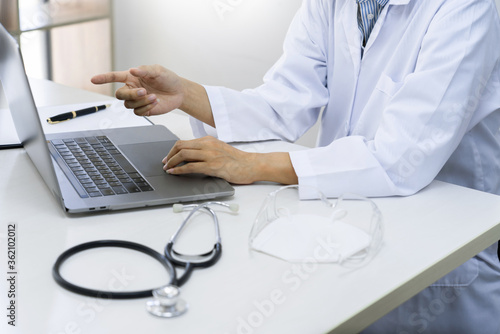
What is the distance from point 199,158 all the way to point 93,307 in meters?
0.42

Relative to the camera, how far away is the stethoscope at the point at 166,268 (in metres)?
0.62

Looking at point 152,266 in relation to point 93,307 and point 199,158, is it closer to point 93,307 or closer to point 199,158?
point 93,307

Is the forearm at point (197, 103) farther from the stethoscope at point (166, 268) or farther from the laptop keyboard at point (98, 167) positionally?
the stethoscope at point (166, 268)

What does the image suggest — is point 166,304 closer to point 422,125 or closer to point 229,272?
point 229,272

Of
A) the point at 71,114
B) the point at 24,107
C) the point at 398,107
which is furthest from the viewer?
the point at 71,114

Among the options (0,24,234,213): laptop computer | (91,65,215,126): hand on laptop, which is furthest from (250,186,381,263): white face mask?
(91,65,215,126): hand on laptop

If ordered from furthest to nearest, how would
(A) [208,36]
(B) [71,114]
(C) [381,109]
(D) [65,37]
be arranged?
(D) [65,37]
(A) [208,36]
(B) [71,114]
(C) [381,109]

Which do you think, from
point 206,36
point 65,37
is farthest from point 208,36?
point 65,37

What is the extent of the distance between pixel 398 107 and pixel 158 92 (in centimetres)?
50

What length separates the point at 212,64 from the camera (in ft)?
9.66

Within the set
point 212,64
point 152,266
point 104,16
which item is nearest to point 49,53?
point 104,16

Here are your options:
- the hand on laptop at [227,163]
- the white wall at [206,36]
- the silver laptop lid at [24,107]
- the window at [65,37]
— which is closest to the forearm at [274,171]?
the hand on laptop at [227,163]

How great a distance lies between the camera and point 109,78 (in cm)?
110

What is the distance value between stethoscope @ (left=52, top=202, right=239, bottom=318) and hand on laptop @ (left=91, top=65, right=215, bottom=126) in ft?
1.08
